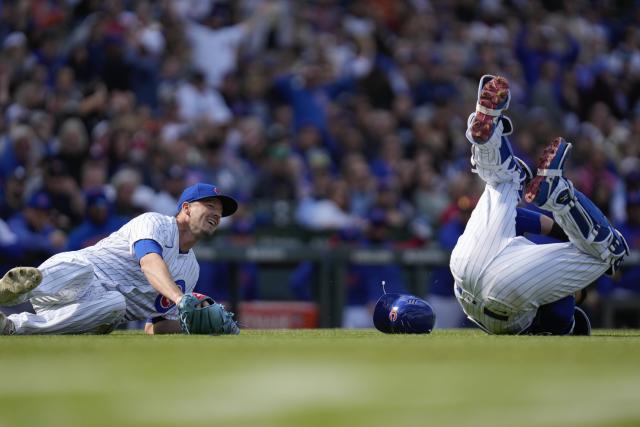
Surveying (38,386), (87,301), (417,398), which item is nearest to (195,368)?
(38,386)

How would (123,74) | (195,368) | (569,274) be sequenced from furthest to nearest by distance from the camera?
(123,74) → (569,274) → (195,368)

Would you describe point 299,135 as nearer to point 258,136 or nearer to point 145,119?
point 258,136

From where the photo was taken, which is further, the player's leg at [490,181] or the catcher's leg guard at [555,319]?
the catcher's leg guard at [555,319]

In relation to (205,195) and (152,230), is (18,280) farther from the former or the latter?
(205,195)

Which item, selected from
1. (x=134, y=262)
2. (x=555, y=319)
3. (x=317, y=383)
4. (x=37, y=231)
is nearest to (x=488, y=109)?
(x=555, y=319)

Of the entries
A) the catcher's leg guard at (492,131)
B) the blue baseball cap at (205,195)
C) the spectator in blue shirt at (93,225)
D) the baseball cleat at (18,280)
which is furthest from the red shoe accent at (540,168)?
the spectator in blue shirt at (93,225)

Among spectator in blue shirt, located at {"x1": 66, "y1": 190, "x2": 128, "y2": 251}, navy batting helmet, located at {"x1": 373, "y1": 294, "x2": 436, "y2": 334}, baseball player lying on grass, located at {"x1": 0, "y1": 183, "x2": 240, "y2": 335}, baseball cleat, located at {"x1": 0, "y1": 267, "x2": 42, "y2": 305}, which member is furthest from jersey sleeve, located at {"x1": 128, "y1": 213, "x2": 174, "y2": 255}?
spectator in blue shirt, located at {"x1": 66, "y1": 190, "x2": 128, "y2": 251}

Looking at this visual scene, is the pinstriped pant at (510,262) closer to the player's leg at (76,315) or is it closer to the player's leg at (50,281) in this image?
the player's leg at (76,315)
